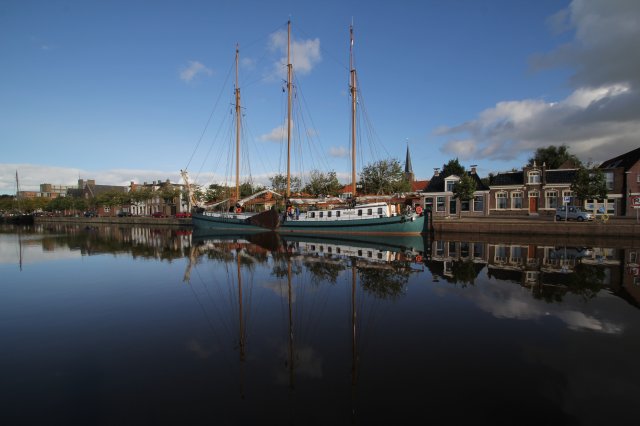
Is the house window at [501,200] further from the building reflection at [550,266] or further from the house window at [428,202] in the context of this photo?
the building reflection at [550,266]

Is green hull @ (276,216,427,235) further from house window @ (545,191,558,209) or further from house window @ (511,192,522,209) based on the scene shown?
house window @ (545,191,558,209)

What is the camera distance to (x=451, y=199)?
50531mm

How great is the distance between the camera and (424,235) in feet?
120

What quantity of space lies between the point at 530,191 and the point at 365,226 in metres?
26.0

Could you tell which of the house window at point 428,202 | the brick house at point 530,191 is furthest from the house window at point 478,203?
the house window at point 428,202

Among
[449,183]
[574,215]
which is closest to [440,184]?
[449,183]

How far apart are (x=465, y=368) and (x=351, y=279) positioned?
27.4 feet

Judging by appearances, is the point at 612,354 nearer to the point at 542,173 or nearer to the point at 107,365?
the point at 107,365

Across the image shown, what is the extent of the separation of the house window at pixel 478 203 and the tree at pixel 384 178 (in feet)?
43.1

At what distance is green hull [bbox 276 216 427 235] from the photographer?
35.0 m

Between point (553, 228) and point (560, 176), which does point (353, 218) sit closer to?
point (553, 228)

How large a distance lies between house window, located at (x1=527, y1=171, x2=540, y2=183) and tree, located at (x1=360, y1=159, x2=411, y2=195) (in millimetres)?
19347

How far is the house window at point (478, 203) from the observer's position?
49156 millimetres

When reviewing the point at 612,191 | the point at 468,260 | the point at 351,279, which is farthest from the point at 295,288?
the point at 612,191
